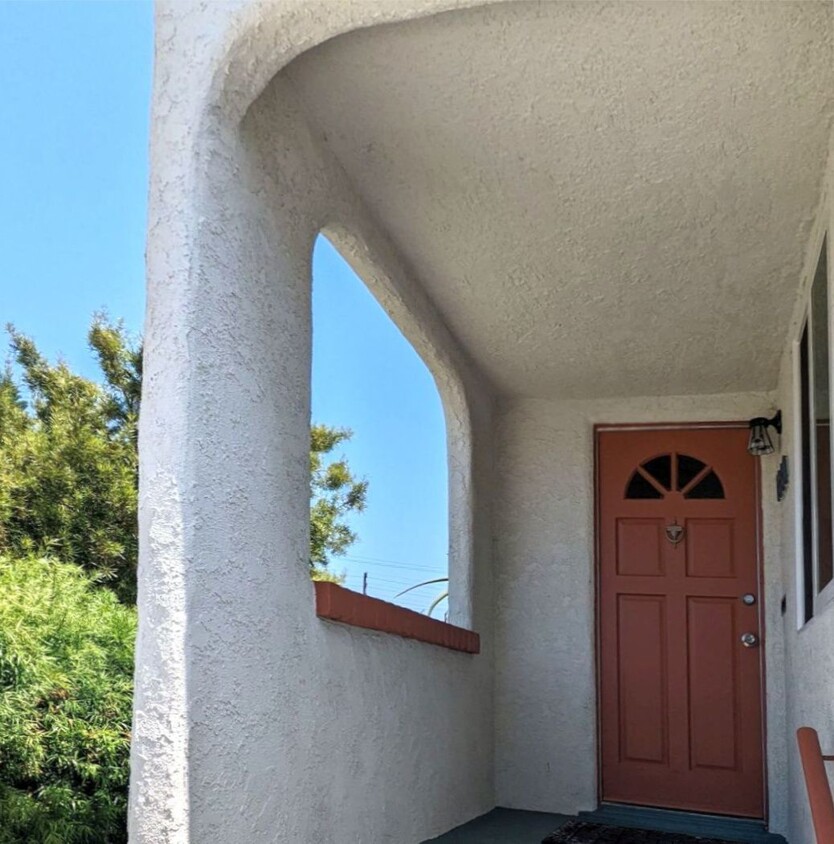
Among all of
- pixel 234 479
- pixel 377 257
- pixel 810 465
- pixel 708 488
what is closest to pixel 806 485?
pixel 810 465

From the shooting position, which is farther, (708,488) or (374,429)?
(374,429)

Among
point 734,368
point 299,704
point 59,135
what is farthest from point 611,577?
point 59,135

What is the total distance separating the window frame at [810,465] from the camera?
3266 mm

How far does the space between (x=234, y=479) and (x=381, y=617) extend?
1.19 meters

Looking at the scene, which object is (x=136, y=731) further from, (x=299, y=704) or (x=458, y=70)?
(x=458, y=70)

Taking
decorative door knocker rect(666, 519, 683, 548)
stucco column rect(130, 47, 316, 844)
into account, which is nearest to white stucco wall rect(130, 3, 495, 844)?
stucco column rect(130, 47, 316, 844)

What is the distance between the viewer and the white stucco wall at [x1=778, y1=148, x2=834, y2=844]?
115 inches

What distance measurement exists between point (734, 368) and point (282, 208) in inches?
120

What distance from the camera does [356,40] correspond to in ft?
8.61

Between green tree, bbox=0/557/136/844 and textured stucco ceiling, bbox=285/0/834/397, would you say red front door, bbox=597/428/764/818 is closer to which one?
textured stucco ceiling, bbox=285/0/834/397

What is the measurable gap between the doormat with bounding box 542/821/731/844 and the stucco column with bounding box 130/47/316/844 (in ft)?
7.38

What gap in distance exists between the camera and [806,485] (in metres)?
3.99

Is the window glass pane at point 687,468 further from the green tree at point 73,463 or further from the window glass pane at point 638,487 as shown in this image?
the green tree at point 73,463

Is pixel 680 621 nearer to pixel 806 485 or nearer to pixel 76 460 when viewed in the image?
pixel 806 485
